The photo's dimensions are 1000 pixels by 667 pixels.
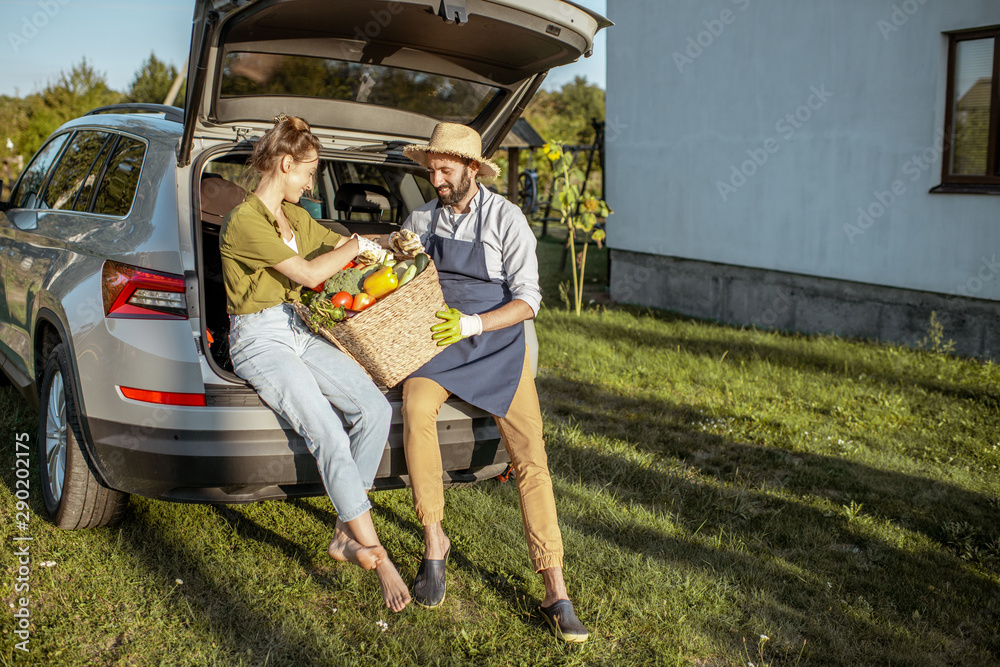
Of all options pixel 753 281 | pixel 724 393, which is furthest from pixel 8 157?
pixel 724 393

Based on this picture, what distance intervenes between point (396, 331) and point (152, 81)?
4191 centimetres

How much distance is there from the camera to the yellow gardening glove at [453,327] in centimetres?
310

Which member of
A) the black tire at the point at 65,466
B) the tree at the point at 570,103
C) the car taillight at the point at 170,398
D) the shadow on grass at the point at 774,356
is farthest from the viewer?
the tree at the point at 570,103

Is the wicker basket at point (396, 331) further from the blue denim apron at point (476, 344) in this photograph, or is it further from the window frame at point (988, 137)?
the window frame at point (988, 137)

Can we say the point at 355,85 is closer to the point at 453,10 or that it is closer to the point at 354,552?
the point at 453,10

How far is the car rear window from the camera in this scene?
3453mm

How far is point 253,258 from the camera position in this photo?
10.0 feet

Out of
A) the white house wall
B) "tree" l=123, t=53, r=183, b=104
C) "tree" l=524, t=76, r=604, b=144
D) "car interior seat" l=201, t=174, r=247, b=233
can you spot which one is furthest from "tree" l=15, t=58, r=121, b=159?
"tree" l=524, t=76, r=604, b=144

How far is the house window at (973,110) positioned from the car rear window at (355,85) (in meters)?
5.15

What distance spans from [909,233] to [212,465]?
681 centimetres

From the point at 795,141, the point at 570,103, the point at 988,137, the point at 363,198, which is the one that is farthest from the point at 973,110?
the point at 570,103

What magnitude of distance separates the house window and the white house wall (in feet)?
0.36

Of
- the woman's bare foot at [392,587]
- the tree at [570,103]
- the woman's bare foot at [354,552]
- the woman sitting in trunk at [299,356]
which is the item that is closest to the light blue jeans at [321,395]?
the woman sitting in trunk at [299,356]

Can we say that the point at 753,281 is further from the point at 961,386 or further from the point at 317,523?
the point at 317,523
